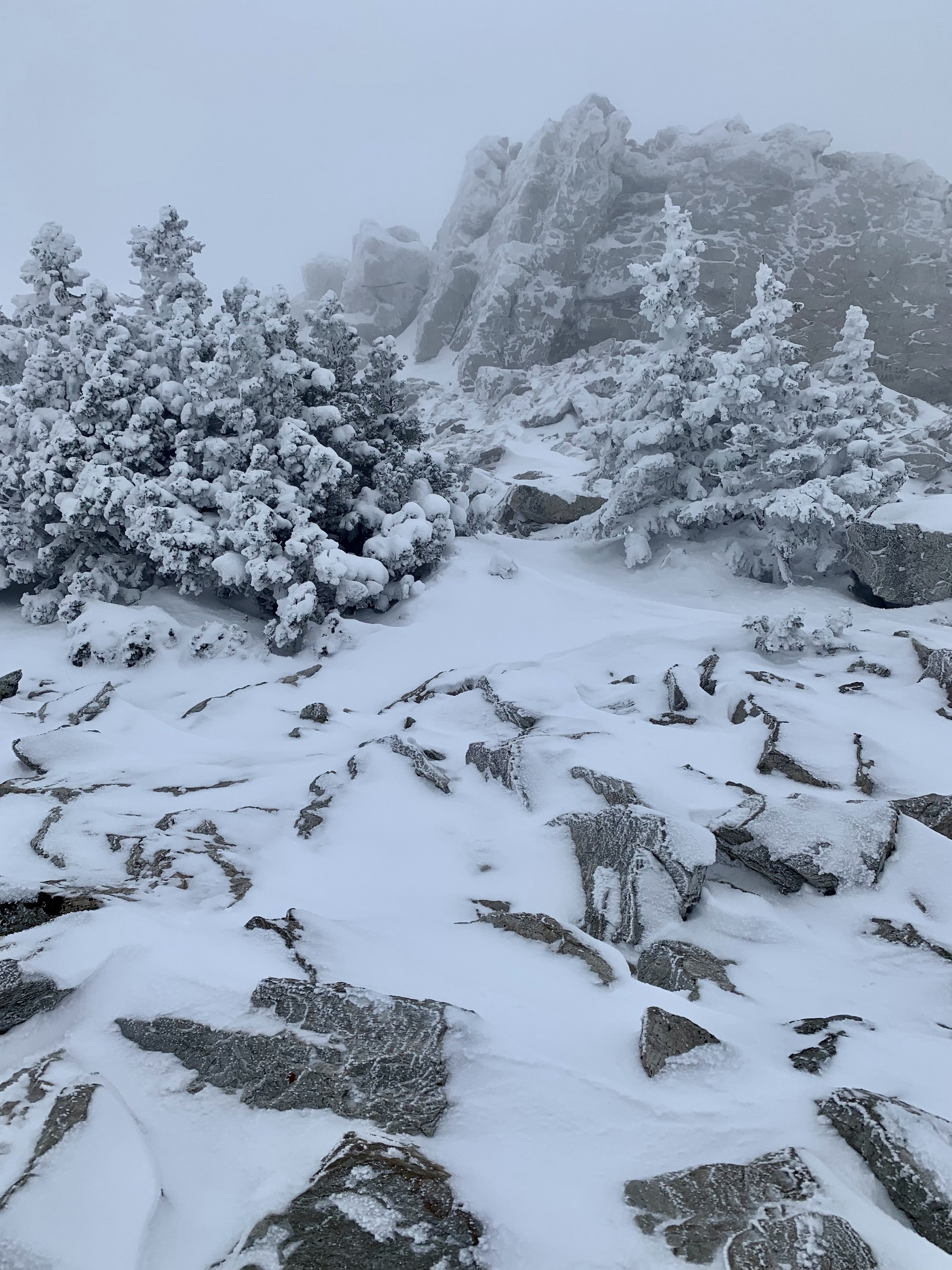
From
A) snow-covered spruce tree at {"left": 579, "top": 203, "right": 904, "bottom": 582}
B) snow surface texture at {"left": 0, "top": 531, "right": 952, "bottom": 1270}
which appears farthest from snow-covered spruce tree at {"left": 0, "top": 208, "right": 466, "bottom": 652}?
snow-covered spruce tree at {"left": 579, "top": 203, "right": 904, "bottom": 582}

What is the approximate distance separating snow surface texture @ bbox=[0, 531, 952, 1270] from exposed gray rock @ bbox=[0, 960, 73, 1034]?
1 cm

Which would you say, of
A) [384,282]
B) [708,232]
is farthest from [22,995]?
[384,282]

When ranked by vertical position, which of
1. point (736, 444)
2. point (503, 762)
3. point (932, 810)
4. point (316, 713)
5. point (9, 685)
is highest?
point (736, 444)

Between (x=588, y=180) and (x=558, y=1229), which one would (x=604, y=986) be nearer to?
(x=558, y=1229)

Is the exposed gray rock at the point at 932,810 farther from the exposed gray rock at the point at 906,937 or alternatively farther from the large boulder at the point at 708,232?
the large boulder at the point at 708,232

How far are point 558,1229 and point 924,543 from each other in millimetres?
16640

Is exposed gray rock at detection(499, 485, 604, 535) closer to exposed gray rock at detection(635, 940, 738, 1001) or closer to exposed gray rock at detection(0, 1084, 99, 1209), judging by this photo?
exposed gray rock at detection(635, 940, 738, 1001)

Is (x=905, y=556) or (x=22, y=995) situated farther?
(x=905, y=556)

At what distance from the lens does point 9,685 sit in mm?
11680

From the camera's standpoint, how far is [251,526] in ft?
48.3

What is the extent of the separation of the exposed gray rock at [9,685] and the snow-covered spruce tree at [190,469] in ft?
11.3

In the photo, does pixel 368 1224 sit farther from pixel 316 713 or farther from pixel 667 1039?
pixel 316 713

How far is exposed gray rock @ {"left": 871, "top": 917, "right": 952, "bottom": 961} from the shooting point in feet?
15.7

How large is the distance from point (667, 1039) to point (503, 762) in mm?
4227
